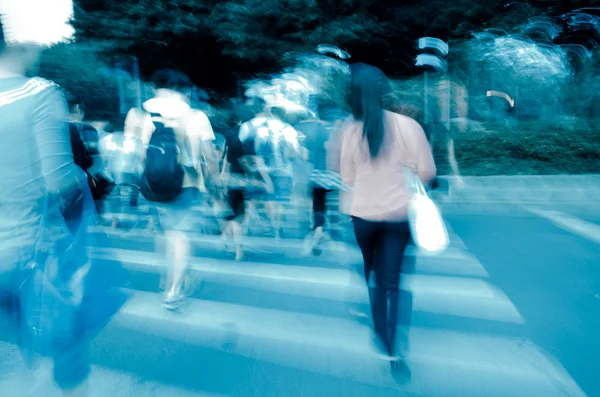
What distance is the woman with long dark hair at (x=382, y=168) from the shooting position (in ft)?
9.95

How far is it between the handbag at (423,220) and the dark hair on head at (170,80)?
86.1 inches

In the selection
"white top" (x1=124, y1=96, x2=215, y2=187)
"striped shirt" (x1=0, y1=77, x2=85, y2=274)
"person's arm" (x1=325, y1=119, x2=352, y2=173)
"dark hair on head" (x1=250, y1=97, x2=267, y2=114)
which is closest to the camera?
"striped shirt" (x1=0, y1=77, x2=85, y2=274)

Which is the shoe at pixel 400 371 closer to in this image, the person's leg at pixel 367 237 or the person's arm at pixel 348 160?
the person's leg at pixel 367 237

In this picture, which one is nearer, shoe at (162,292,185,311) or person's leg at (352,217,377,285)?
person's leg at (352,217,377,285)

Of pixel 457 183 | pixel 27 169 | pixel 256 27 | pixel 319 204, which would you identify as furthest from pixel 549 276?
pixel 256 27

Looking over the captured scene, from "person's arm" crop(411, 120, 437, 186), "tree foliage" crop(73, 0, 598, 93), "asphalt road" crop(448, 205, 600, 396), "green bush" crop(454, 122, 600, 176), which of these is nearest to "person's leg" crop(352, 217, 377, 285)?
"person's arm" crop(411, 120, 437, 186)

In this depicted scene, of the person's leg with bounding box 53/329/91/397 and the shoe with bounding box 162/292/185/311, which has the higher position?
the person's leg with bounding box 53/329/91/397

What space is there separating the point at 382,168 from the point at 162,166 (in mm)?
1703

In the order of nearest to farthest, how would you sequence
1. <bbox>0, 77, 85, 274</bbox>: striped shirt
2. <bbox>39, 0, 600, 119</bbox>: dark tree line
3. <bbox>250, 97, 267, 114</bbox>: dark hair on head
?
1. <bbox>0, 77, 85, 274</bbox>: striped shirt
2. <bbox>250, 97, 267, 114</bbox>: dark hair on head
3. <bbox>39, 0, 600, 119</bbox>: dark tree line

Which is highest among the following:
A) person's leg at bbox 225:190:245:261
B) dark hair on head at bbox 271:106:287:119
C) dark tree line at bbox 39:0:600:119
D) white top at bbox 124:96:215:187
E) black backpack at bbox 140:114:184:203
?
dark tree line at bbox 39:0:600:119

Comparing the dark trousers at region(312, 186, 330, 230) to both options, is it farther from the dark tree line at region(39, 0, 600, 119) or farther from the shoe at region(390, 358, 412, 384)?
the dark tree line at region(39, 0, 600, 119)

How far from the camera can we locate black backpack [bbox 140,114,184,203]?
Answer: 3895 millimetres

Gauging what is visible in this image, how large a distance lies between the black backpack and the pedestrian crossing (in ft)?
2.13

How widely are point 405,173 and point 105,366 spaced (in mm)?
2238
